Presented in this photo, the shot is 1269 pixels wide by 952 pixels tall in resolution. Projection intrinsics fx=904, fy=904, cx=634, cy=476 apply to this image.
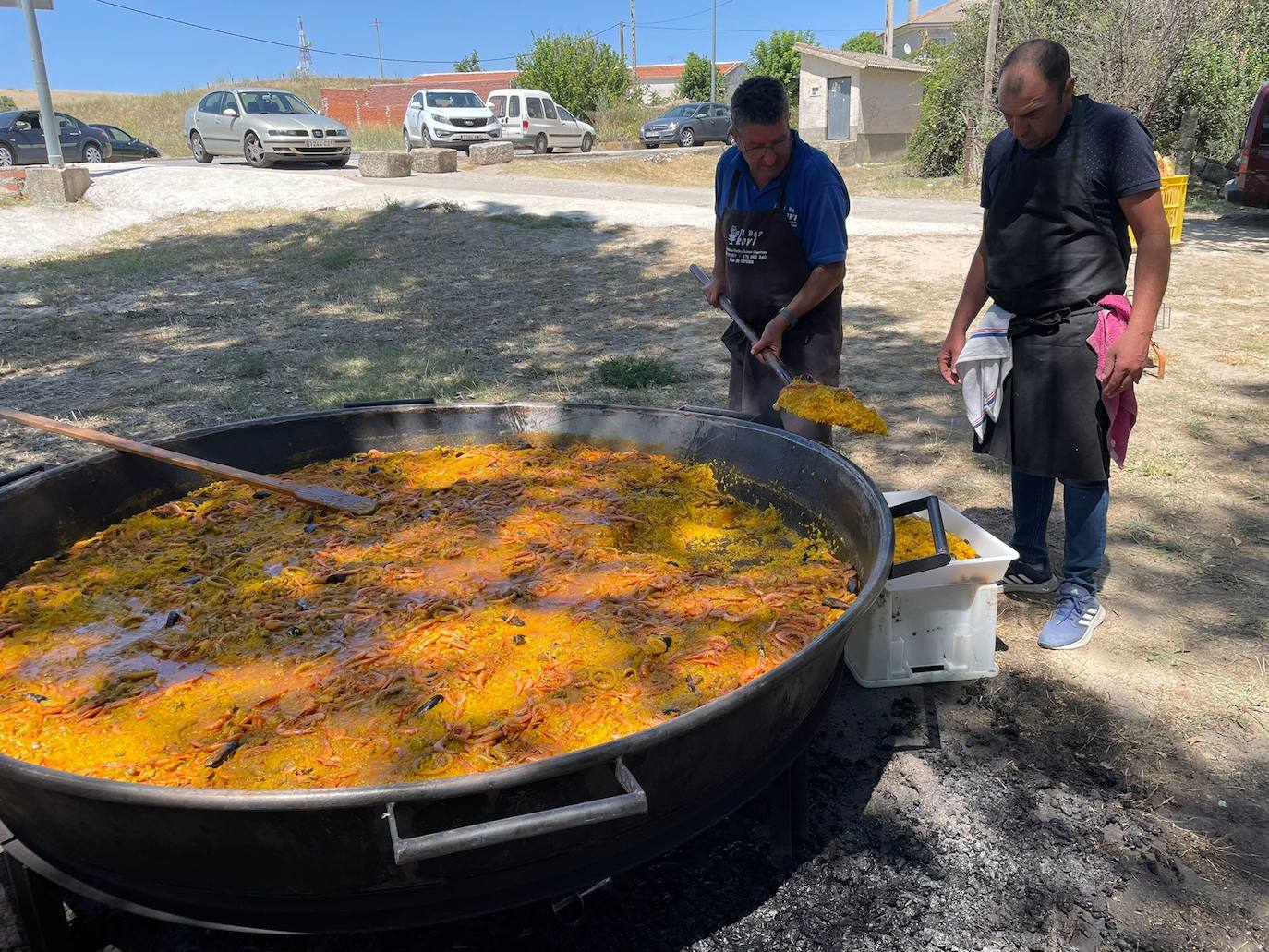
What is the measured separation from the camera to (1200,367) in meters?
6.29

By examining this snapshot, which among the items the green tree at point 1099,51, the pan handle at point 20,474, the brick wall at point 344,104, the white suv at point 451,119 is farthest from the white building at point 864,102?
the brick wall at point 344,104

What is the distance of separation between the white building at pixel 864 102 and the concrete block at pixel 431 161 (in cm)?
1137

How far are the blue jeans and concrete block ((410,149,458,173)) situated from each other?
51.3 ft

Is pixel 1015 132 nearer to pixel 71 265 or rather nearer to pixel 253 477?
pixel 253 477

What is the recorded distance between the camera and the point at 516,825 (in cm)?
140

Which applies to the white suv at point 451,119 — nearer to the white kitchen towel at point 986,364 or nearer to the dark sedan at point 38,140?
the dark sedan at point 38,140

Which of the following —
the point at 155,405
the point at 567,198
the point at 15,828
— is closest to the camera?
the point at 15,828

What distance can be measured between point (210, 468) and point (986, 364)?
2.59 m

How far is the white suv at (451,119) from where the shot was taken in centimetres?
2173

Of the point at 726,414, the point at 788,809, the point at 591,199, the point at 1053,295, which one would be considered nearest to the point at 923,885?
the point at 788,809

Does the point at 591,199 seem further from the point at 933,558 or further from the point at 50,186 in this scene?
the point at 933,558

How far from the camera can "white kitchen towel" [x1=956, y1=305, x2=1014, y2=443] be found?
3.03 meters

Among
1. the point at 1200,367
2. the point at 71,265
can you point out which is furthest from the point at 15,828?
the point at 71,265

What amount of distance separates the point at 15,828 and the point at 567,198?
13.3 m
